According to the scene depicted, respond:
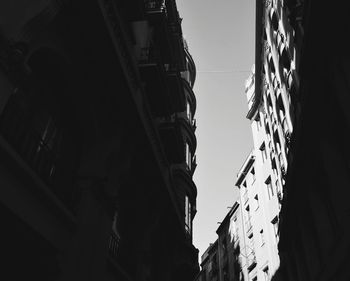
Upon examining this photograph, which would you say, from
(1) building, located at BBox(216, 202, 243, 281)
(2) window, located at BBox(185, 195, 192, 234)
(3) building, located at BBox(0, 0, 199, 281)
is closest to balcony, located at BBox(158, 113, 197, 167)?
(3) building, located at BBox(0, 0, 199, 281)

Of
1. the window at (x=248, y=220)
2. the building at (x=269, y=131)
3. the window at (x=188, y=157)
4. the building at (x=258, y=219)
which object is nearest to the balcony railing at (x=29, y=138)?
the building at (x=269, y=131)

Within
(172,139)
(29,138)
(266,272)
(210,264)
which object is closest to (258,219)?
(266,272)

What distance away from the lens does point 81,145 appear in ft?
32.9

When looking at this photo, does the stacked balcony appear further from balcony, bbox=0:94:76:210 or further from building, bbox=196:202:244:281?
building, bbox=196:202:244:281

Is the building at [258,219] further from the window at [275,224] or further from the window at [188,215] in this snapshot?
the window at [188,215]

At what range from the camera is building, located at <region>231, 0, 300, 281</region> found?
757 inches

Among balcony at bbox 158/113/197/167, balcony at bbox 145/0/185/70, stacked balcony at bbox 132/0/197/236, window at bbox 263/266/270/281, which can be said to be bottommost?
window at bbox 263/266/270/281

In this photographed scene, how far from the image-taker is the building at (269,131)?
19.2 metres

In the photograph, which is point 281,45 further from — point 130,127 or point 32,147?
point 32,147

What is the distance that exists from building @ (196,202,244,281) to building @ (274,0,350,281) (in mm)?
22622

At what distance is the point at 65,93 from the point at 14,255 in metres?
4.50

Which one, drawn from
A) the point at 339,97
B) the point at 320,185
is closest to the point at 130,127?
the point at 339,97

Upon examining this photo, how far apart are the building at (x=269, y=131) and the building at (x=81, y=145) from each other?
23.6 ft

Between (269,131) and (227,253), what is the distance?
21665 mm
